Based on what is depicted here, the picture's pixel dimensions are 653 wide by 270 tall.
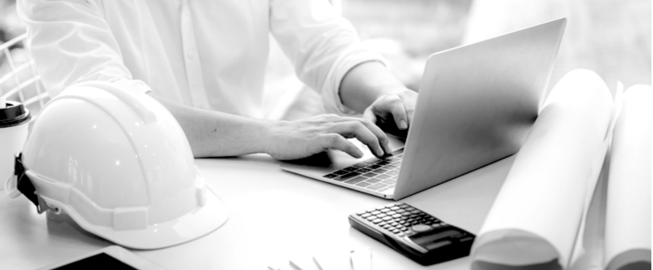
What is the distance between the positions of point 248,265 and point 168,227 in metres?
0.16

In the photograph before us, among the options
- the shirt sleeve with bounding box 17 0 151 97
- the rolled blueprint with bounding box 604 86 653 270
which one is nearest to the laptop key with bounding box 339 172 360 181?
the rolled blueprint with bounding box 604 86 653 270

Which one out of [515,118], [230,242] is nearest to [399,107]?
[515,118]

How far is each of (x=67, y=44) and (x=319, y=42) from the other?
690 mm

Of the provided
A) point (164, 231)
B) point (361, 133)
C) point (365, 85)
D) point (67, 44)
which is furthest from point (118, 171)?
point (365, 85)

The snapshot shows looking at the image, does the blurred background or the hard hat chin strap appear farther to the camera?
the blurred background

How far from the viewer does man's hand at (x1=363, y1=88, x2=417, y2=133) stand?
124 centimetres

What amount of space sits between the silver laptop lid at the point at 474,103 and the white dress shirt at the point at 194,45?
64 centimetres

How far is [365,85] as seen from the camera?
1.53 m

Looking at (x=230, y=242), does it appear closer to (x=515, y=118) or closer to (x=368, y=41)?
(x=515, y=118)

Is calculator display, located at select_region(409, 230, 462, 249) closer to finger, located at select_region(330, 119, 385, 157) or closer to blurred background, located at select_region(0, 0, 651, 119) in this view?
finger, located at select_region(330, 119, 385, 157)

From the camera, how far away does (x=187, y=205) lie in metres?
0.87

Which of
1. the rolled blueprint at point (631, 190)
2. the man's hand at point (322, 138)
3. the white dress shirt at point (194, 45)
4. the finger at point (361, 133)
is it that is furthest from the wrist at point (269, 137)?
the rolled blueprint at point (631, 190)

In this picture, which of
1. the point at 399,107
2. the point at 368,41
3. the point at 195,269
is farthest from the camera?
the point at 368,41

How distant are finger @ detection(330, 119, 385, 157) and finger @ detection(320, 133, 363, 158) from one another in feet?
0.08
